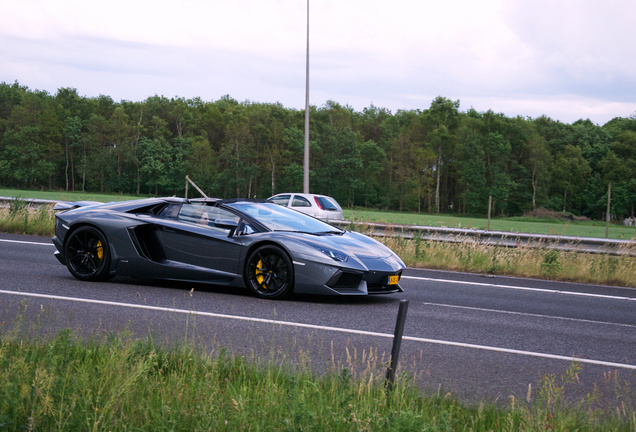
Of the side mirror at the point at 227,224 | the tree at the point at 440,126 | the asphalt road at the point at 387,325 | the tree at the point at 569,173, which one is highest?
the tree at the point at 440,126

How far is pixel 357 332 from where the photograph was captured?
7.44m

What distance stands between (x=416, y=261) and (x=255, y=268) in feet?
21.5

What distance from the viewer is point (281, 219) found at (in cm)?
994

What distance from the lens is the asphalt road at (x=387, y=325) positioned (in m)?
5.95

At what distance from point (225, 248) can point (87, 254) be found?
A: 87.3 inches

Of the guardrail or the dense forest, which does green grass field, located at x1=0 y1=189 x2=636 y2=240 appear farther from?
the dense forest

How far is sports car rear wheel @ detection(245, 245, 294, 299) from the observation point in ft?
29.9

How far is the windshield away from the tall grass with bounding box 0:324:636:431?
4.46 metres

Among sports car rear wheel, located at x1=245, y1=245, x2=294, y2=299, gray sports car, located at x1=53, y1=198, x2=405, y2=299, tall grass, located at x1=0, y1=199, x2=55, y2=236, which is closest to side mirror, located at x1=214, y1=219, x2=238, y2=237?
gray sports car, located at x1=53, y1=198, x2=405, y2=299

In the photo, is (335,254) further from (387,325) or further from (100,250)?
(100,250)

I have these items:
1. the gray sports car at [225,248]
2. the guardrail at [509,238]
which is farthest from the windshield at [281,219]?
the guardrail at [509,238]

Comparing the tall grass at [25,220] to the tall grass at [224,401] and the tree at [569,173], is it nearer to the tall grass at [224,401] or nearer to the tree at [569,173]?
the tall grass at [224,401]

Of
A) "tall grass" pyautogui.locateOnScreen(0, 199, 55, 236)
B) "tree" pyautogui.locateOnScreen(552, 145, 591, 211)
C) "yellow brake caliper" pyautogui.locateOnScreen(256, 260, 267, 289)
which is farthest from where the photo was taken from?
"tree" pyautogui.locateOnScreen(552, 145, 591, 211)

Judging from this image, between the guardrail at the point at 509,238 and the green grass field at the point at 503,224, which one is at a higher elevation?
the guardrail at the point at 509,238
